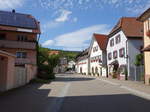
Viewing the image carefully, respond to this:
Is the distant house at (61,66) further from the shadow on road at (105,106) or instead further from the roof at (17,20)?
the shadow on road at (105,106)

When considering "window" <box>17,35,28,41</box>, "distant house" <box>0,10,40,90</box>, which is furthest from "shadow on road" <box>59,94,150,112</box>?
"window" <box>17,35,28,41</box>

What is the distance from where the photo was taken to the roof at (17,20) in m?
33.4

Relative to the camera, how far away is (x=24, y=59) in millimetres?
33031

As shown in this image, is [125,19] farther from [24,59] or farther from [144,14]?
[24,59]

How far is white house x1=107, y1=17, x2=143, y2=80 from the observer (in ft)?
107

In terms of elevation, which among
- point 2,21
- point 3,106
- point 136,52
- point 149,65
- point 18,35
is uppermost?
point 2,21

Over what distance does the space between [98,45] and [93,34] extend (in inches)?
197

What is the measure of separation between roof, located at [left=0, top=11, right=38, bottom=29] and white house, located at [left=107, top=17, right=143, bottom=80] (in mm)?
13755

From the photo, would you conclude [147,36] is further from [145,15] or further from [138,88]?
[138,88]

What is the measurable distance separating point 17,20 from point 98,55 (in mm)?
21741

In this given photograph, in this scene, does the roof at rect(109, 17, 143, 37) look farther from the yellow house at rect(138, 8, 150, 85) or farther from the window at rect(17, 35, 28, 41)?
the window at rect(17, 35, 28, 41)

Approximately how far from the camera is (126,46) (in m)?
32.8

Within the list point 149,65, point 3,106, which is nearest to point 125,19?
point 149,65

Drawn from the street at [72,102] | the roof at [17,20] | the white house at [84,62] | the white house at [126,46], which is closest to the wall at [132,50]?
the white house at [126,46]
